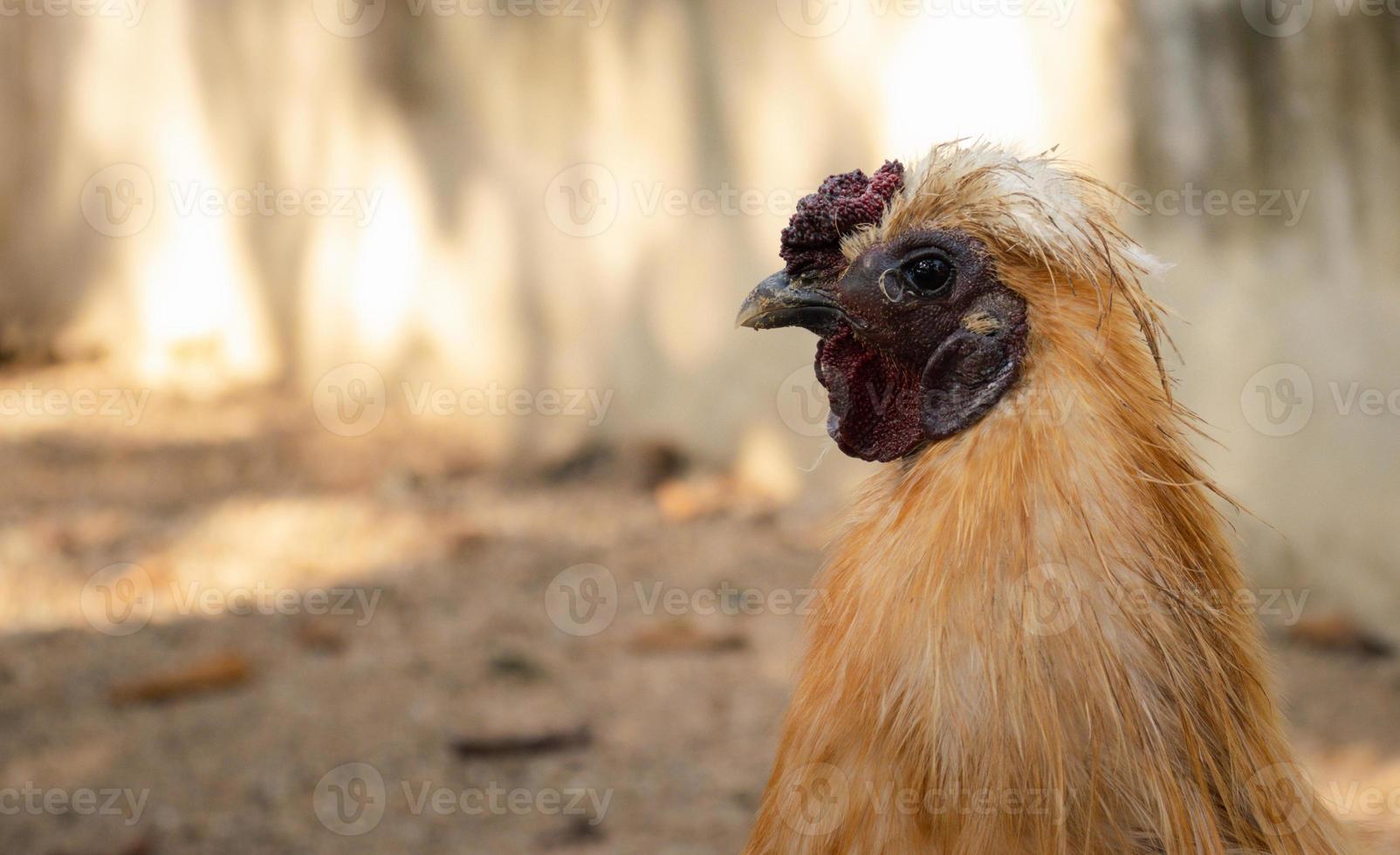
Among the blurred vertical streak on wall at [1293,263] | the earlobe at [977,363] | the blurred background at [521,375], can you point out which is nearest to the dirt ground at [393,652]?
the blurred background at [521,375]

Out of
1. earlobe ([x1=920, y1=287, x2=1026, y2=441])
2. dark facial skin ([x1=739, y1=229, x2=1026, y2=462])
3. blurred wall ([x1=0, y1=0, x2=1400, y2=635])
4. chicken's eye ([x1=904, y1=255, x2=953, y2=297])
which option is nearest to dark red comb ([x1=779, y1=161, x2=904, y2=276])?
dark facial skin ([x1=739, y1=229, x2=1026, y2=462])

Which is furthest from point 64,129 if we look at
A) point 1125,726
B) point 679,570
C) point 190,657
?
point 1125,726

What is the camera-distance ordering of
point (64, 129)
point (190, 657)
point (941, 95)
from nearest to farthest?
point (190, 657) < point (941, 95) < point (64, 129)

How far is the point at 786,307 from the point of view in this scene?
2277 mm

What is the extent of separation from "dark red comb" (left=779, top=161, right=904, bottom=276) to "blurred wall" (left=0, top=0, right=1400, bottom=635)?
11.1ft

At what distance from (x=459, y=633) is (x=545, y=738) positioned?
1058 mm

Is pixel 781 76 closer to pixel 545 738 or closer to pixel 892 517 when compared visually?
pixel 545 738

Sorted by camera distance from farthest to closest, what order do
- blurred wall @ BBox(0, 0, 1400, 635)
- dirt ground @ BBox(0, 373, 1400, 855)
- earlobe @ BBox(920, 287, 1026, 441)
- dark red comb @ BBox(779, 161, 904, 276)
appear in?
blurred wall @ BBox(0, 0, 1400, 635) → dirt ground @ BBox(0, 373, 1400, 855) → dark red comb @ BBox(779, 161, 904, 276) → earlobe @ BBox(920, 287, 1026, 441)

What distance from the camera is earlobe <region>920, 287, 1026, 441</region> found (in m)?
1.98

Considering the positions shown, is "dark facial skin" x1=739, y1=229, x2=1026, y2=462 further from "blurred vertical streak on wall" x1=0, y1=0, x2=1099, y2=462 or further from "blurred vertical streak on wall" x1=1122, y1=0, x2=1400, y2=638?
"blurred vertical streak on wall" x1=0, y1=0, x2=1099, y2=462

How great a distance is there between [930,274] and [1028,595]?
590 mm

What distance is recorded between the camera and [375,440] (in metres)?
7.50

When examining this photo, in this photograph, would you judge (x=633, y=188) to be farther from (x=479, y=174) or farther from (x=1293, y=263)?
(x=1293, y=263)

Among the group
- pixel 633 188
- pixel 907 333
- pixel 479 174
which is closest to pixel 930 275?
pixel 907 333
